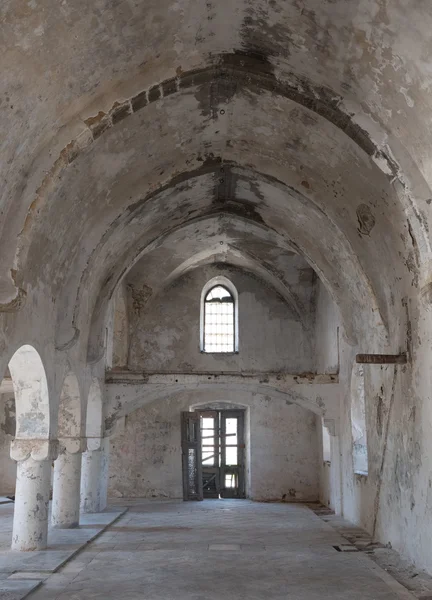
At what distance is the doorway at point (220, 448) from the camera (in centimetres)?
1784

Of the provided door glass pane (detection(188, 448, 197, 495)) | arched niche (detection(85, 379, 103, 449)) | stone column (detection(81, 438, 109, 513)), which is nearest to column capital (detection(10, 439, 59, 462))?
arched niche (detection(85, 379, 103, 449))

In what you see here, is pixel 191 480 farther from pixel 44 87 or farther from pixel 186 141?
pixel 44 87

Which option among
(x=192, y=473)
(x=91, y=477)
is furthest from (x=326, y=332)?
(x=91, y=477)

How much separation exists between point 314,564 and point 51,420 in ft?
14.5

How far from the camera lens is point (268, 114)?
28.3 feet

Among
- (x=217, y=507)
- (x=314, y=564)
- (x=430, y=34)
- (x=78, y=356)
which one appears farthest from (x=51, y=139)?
(x=217, y=507)

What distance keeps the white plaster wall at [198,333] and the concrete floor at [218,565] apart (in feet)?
19.5

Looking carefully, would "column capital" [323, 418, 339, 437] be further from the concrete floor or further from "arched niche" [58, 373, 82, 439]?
"arched niche" [58, 373, 82, 439]

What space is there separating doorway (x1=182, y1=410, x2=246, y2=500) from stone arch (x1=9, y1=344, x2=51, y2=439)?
8.71 m

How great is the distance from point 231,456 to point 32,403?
10389mm

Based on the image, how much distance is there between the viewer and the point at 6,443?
59.6ft

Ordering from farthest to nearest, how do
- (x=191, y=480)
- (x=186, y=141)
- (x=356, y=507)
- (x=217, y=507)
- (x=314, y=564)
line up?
(x=191, y=480)
(x=217, y=507)
(x=356, y=507)
(x=186, y=141)
(x=314, y=564)

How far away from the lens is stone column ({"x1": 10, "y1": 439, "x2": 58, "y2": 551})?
9008mm

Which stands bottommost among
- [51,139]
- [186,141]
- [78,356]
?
[78,356]
